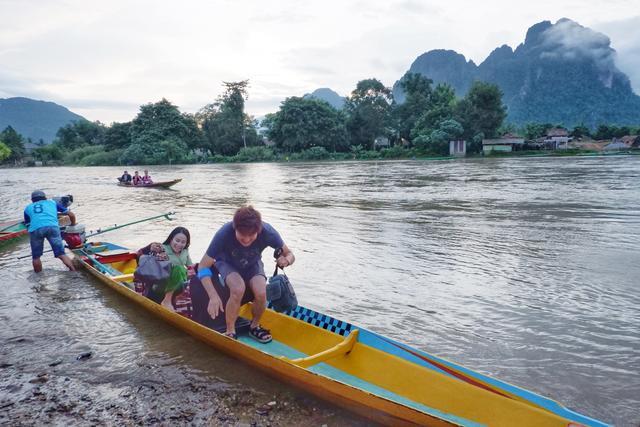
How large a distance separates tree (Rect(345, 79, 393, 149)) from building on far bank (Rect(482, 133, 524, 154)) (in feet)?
51.4

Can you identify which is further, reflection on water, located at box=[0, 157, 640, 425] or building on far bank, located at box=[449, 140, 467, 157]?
building on far bank, located at box=[449, 140, 467, 157]

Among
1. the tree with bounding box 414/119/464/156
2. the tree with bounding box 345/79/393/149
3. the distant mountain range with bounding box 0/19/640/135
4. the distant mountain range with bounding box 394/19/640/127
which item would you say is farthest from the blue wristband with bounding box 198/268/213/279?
the distant mountain range with bounding box 394/19/640/127

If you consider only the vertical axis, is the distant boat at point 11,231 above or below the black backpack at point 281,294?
below

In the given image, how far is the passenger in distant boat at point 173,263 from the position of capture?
5.36 meters

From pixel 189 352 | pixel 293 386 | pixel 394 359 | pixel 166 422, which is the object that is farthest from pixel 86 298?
pixel 394 359

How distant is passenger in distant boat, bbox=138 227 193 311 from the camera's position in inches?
211

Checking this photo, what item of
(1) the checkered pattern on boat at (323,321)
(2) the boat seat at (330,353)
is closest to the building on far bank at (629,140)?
(1) the checkered pattern on boat at (323,321)

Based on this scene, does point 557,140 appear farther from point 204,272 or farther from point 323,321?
point 204,272

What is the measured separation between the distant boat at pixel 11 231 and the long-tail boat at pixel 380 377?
799 centimetres

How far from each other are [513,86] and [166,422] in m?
152

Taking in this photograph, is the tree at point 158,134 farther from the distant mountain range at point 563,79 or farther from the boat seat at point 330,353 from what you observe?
the boat seat at point 330,353

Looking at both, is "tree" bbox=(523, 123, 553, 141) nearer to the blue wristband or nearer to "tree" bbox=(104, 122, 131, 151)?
"tree" bbox=(104, 122, 131, 151)

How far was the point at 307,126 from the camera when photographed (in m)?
58.7

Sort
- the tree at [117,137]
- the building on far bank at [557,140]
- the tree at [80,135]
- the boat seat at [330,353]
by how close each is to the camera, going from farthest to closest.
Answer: the tree at [80,135] → the tree at [117,137] → the building on far bank at [557,140] → the boat seat at [330,353]
